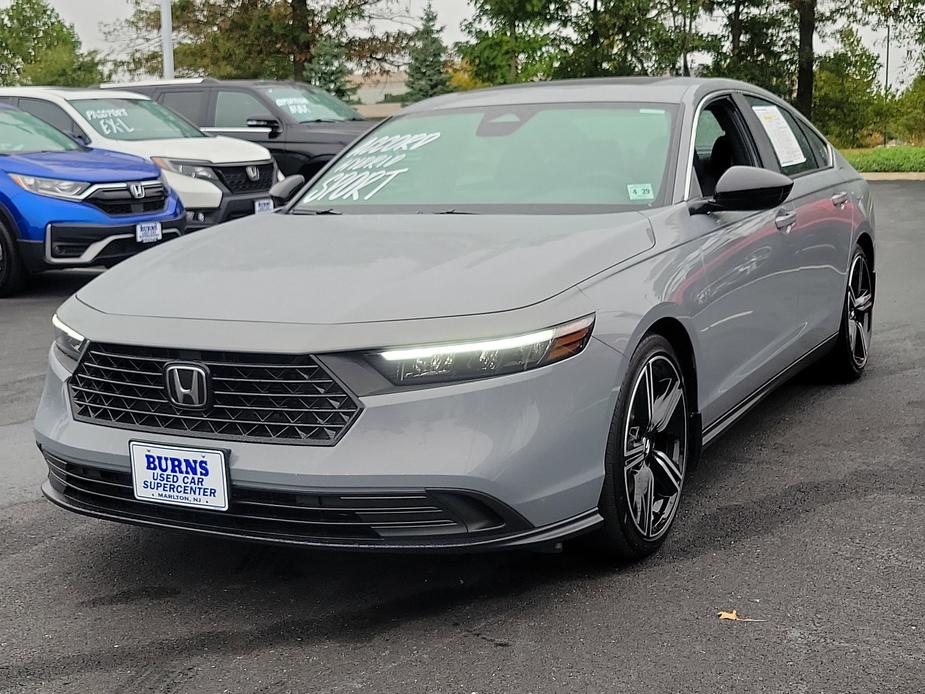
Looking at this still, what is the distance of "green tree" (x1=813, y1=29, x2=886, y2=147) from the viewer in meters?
38.2

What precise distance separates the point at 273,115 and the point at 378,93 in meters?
78.1

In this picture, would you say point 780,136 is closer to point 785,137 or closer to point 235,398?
point 785,137

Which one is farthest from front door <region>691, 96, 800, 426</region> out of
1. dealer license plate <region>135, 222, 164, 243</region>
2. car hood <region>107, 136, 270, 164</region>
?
car hood <region>107, 136, 270, 164</region>

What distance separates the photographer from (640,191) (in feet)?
15.1

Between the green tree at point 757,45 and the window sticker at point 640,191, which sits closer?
the window sticker at point 640,191

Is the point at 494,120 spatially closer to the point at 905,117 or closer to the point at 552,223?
the point at 552,223

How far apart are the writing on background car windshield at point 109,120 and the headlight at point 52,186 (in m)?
2.70

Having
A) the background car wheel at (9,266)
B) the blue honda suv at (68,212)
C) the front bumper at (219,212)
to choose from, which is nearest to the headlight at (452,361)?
the blue honda suv at (68,212)

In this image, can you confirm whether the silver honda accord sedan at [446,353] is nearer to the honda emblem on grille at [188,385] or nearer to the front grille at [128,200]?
the honda emblem on grille at [188,385]

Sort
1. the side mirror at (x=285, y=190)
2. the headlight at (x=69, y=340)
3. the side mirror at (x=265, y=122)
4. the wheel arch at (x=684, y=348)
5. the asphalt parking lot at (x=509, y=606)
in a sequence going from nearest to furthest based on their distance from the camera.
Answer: the asphalt parking lot at (x=509, y=606), the headlight at (x=69, y=340), the wheel arch at (x=684, y=348), the side mirror at (x=285, y=190), the side mirror at (x=265, y=122)

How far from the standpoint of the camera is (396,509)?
339cm

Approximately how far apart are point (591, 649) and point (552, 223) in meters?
1.55

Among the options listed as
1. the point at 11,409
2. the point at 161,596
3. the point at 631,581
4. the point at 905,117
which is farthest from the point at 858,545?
the point at 905,117

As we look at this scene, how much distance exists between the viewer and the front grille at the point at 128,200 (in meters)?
10.5
